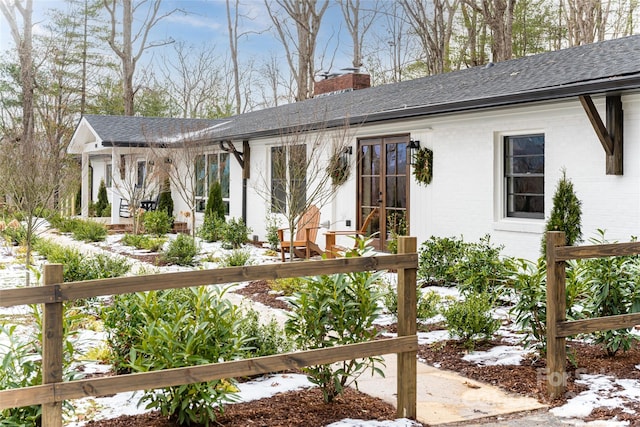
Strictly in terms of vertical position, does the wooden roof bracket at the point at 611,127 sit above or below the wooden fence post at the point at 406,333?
above

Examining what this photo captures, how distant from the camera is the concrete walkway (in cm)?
393

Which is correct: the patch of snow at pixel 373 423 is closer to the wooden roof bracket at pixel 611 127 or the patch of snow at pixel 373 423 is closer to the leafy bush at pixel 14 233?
the wooden roof bracket at pixel 611 127

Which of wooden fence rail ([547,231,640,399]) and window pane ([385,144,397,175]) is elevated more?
window pane ([385,144,397,175])

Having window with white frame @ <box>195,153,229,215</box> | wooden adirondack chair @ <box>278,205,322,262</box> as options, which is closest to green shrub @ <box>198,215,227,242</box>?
window with white frame @ <box>195,153,229,215</box>

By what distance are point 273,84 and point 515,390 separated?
1131 inches

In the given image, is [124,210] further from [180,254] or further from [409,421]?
[409,421]

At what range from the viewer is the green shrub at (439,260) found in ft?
28.7

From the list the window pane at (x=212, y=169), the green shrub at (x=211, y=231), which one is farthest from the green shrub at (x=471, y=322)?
the window pane at (x=212, y=169)

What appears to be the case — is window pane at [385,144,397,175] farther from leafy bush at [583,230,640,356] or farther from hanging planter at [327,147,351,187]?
leafy bush at [583,230,640,356]

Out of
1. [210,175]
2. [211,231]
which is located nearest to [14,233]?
[211,231]

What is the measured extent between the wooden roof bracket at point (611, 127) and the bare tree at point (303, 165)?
13.8 ft

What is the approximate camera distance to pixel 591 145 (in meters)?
8.37

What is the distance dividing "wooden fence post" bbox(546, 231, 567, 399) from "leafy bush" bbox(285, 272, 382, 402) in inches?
45.5

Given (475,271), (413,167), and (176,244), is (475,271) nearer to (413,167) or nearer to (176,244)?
(413,167)
